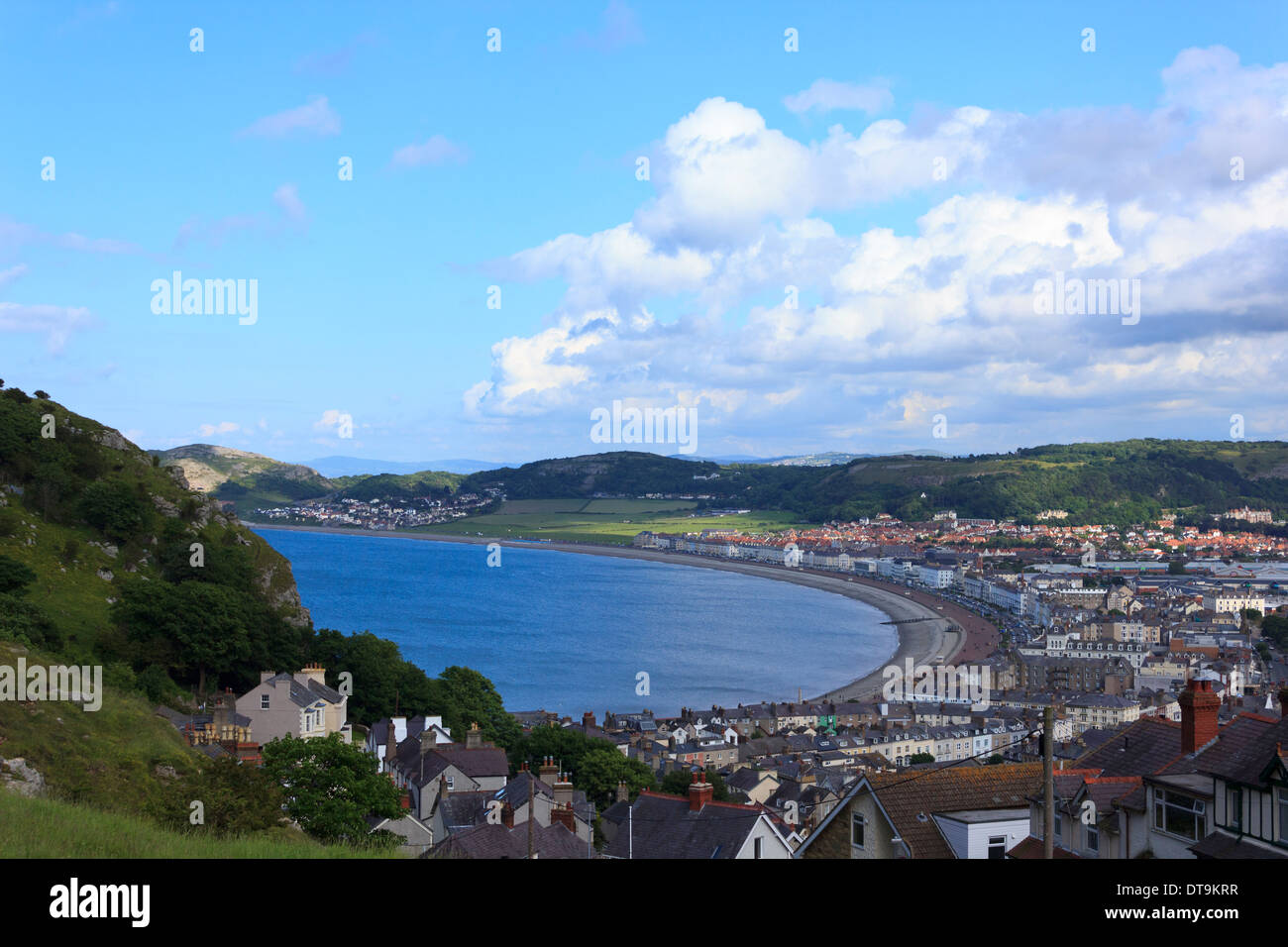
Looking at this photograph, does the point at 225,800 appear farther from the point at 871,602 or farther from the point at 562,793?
the point at 871,602

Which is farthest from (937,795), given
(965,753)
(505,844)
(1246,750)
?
(965,753)

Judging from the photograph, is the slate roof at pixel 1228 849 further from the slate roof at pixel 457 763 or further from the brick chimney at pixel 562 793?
the slate roof at pixel 457 763

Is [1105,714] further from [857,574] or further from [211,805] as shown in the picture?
[857,574]

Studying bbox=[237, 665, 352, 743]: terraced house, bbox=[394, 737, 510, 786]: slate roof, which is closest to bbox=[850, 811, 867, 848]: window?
bbox=[394, 737, 510, 786]: slate roof

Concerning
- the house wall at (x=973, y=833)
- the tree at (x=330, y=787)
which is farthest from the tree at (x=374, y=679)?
the house wall at (x=973, y=833)
